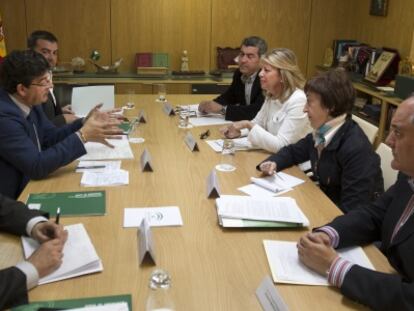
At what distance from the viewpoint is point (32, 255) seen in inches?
55.7

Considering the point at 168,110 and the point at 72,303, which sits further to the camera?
the point at 168,110

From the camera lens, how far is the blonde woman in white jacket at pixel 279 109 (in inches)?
108

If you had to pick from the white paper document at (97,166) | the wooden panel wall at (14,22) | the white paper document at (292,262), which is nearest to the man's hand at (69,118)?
the white paper document at (97,166)

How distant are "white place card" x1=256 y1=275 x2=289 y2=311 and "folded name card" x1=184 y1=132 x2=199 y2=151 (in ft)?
4.71

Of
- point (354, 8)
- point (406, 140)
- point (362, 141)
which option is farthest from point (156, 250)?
point (354, 8)

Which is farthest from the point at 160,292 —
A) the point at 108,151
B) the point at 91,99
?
the point at 91,99

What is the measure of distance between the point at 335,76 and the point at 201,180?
0.86 meters

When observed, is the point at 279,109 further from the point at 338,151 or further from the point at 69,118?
the point at 69,118

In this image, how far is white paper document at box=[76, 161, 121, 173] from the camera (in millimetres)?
2322

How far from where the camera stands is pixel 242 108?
354 cm

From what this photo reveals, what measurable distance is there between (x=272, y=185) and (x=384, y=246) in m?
0.66

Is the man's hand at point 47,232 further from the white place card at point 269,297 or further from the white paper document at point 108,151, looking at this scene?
the white paper document at point 108,151

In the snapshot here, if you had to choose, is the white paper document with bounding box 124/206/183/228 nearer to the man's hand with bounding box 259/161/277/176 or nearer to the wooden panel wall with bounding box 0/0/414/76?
the man's hand with bounding box 259/161/277/176

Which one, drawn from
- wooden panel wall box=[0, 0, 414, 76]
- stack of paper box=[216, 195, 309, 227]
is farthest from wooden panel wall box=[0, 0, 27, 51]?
stack of paper box=[216, 195, 309, 227]
